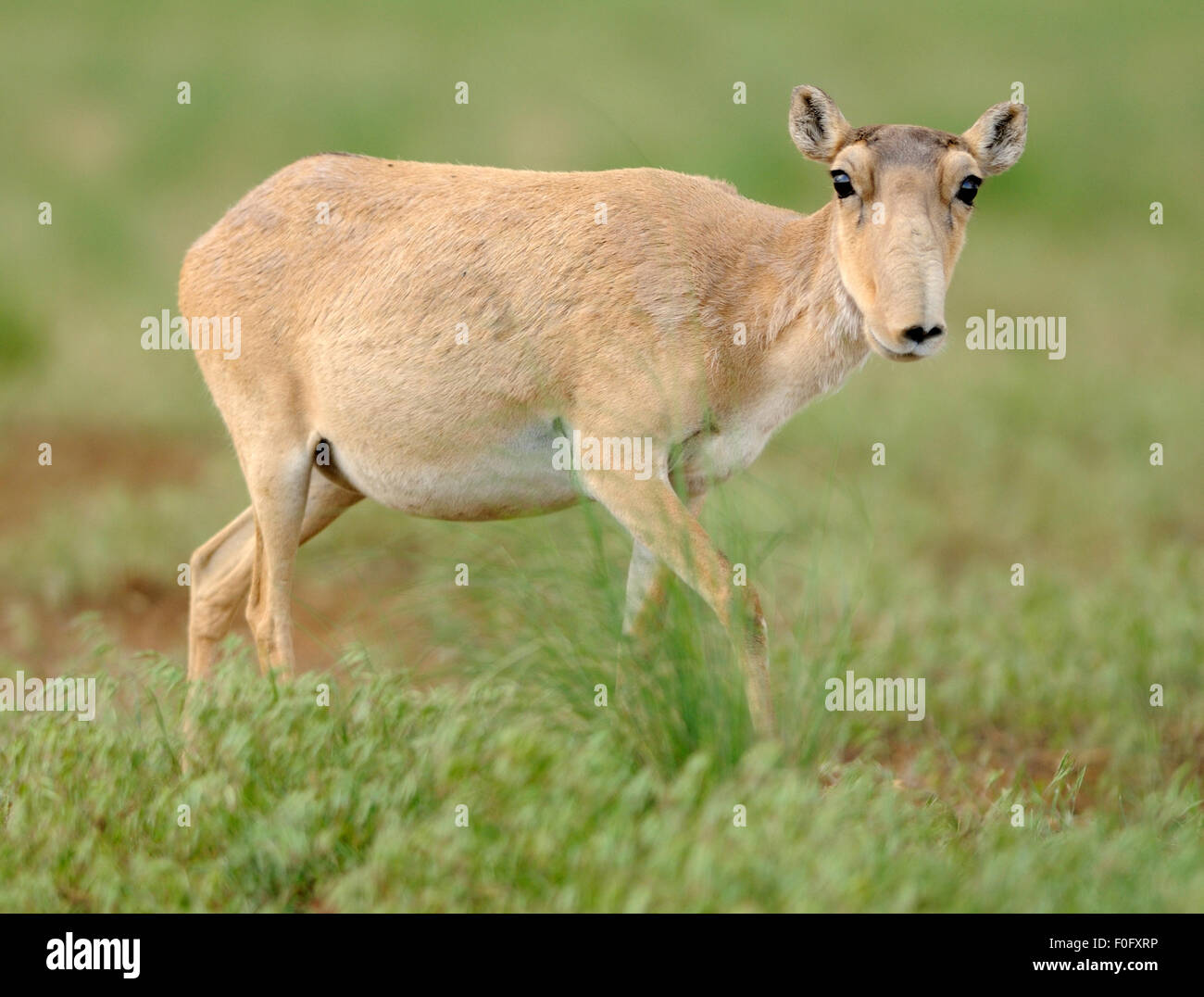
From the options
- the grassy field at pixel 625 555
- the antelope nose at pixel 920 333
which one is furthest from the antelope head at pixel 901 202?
the grassy field at pixel 625 555

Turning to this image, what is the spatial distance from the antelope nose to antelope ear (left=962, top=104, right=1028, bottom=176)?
86cm

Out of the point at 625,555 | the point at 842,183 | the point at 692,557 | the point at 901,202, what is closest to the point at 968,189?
the point at 901,202

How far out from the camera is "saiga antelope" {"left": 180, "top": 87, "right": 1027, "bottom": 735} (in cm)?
582

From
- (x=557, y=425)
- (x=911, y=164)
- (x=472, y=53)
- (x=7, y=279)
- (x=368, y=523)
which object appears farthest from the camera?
(x=472, y=53)

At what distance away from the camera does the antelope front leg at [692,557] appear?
5.50 meters

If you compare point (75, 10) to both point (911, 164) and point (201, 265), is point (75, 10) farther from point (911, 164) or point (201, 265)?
point (911, 164)

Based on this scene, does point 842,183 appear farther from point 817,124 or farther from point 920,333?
point 920,333

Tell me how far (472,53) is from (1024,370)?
430 inches

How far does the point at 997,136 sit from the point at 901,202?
614 millimetres

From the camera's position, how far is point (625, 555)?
6719 millimetres

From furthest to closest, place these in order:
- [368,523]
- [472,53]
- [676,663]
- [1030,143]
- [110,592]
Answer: [472,53] < [1030,143] < [368,523] < [110,592] < [676,663]

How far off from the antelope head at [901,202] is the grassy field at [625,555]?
2.89ft
